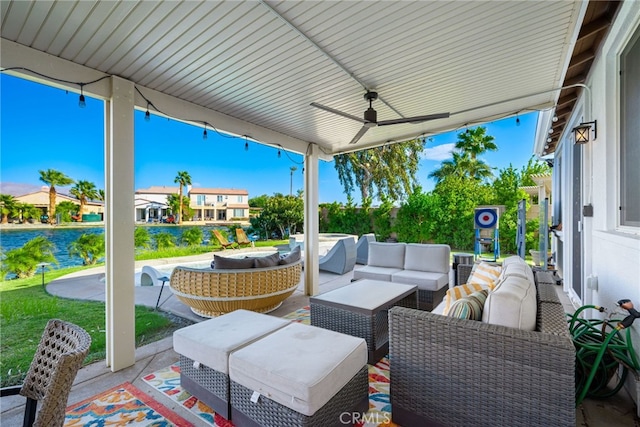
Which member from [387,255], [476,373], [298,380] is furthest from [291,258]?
[476,373]

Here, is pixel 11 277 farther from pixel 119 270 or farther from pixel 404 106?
pixel 404 106

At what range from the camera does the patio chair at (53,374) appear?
1.01 meters

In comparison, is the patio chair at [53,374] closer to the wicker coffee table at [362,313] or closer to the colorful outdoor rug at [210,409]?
the colorful outdoor rug at [210,409]

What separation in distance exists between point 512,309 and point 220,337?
1819 mm

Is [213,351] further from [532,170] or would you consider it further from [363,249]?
[532,170]

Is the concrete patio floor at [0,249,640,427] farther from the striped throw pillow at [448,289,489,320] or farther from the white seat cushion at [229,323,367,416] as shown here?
the striped throw pillow at [448,289,489,320]

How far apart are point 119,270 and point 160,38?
2003 mm

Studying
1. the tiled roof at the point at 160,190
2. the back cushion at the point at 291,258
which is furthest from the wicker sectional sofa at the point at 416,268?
the tiled roof at the point at 160,190

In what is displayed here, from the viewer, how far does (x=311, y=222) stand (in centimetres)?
494

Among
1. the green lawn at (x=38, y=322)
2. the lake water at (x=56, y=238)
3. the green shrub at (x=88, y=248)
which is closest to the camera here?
the green lawn at (x=38, y=322)

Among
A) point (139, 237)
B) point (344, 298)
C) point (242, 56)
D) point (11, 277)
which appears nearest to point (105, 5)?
point (242, 56)

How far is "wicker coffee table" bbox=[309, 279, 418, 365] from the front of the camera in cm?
253

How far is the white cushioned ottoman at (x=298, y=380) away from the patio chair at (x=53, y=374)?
0.79m

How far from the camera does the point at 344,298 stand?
2854 mm
